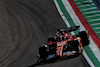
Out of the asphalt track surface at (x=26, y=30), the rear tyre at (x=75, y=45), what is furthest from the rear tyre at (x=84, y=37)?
the asphalt track surface at (x=26, y=30)

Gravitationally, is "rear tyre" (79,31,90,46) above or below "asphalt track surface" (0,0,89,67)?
below

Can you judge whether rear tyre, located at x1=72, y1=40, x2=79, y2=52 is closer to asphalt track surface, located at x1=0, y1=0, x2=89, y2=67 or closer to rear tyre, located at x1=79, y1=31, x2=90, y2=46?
rear tyre, located at x1=79, y1=31, x2=90, y2=46

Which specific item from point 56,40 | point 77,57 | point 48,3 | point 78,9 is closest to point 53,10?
point 48,3

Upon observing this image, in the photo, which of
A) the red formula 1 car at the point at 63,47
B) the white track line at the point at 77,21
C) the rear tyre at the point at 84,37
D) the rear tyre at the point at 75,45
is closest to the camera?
the red formula 1 car at the point at 63,47

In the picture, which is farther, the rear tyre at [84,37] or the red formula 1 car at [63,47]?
the rear tyre at [84,37]

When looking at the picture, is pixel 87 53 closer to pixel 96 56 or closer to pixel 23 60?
pixel 96 56

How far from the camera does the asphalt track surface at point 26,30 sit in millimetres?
14109

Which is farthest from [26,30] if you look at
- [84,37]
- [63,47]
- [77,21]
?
[84,37]

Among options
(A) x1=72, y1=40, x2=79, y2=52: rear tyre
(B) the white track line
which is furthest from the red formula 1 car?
(B) the white track line

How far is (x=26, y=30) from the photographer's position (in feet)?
54.1

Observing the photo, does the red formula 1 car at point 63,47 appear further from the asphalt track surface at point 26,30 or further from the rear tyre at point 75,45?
the asphalt track surface at point 26,30

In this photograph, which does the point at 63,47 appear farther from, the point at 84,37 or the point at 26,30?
the point at 26,30

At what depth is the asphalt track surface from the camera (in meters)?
14.1

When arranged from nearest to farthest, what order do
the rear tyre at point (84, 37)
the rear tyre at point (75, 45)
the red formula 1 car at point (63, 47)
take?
the red formula 1 car at point (63, 47)
the rear tyre at point (75, 45)
the rear tyre at point (84, 37)
